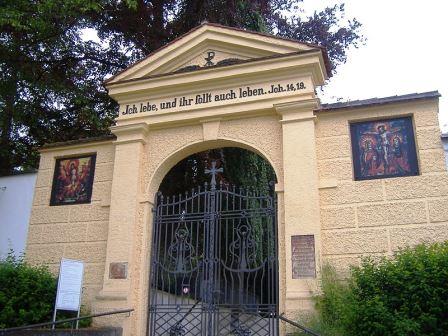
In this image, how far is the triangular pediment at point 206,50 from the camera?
9531 millimetres

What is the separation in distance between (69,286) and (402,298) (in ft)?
17.2

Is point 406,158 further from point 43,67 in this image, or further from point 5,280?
point 43,67

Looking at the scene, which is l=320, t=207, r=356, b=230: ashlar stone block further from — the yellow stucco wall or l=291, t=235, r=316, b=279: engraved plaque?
l=291, t=235, r=316, b=279: engraved plaque

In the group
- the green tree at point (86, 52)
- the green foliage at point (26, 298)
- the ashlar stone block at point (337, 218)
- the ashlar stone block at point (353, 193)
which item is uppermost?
the green tree at point (86, 52)

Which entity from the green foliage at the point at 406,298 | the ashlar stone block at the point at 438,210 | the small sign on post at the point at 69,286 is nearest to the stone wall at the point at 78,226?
the small sign on post at the point at 69,286

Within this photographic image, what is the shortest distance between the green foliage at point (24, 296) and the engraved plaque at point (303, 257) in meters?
4.06

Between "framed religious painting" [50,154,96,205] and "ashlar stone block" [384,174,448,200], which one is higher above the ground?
"framed religious painting" [50,154,96,205]

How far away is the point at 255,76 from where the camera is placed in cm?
947

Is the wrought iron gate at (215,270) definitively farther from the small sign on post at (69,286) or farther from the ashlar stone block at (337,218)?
the small sign on post at (69,286)

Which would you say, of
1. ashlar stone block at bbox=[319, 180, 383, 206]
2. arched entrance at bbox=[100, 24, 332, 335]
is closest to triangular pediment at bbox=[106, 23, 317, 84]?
arched entrance at bbox=[100, 24, 332, 335]

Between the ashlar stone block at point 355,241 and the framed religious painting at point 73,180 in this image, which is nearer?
the ashlar stone block at point 355,241

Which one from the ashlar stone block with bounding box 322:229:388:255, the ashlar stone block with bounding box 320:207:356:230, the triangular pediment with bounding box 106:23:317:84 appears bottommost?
the ashlar stone block with bounding box 322:229:388:255

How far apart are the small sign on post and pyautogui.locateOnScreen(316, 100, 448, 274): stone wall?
4.08 meters

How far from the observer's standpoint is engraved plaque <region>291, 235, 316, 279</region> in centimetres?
808
